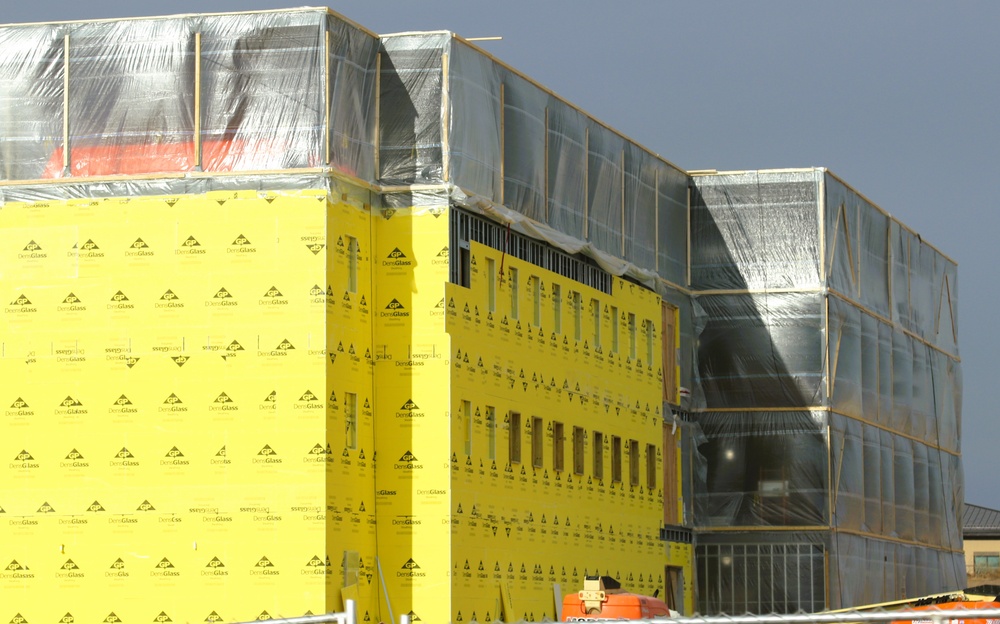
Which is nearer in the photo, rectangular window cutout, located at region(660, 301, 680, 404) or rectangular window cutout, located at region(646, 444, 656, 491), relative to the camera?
rectangular window cutout, located at region(646, 444, 656, 491)

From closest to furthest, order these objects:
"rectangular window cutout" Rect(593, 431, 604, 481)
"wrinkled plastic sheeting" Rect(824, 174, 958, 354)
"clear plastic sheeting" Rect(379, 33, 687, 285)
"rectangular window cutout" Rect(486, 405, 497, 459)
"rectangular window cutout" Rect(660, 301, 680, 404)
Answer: "clear plastic sheeting" Rect(379, 33, 687, 285)
"rectangular window cutout" Rect(486, 405, 497, 459)
"rectangular window cutout" Rect(593, 431, 604, 481)
"rectangular window cutout" Rect(660, 301, 680, 404)
"wrinkled plastic sheeting" Rect(824, 174, 958, 354)

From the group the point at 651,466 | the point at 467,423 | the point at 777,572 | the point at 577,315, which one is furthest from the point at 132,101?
the point at 777,572

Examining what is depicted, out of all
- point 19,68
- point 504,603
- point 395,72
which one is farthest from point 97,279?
point 504,603

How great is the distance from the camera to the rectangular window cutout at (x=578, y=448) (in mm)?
43812

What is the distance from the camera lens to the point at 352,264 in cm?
3734

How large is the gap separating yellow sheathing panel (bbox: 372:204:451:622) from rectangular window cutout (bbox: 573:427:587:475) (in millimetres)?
7233

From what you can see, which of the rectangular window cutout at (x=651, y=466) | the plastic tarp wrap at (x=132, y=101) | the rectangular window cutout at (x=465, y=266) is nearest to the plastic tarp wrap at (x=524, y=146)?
the rectangular window cutout at (x=465, y=266)

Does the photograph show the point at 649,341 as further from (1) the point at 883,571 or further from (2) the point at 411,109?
(2) the point at 411,109

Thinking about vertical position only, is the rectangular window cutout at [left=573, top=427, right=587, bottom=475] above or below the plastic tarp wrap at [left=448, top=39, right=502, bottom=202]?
below

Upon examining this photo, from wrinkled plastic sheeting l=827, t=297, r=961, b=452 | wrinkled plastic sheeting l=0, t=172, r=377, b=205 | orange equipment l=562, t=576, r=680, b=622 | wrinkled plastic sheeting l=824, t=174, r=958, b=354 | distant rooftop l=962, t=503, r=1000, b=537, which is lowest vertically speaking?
orange equipment l=562, t=576, r=680, b=622

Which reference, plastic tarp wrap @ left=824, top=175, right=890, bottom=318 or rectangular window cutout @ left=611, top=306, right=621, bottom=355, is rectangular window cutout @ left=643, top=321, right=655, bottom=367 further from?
plastic tarp wrap @ left=824, top=175, right=890, bottom=318

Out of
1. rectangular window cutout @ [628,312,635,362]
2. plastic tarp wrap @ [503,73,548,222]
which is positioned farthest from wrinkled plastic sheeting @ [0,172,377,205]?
rectangular window cutout @ [628,312,635,362]

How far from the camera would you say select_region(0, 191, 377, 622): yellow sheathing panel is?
116 ft

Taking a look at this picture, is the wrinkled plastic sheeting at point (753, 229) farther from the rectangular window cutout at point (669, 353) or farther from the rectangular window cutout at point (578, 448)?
the rectangular window cutout at point (578, 448)
